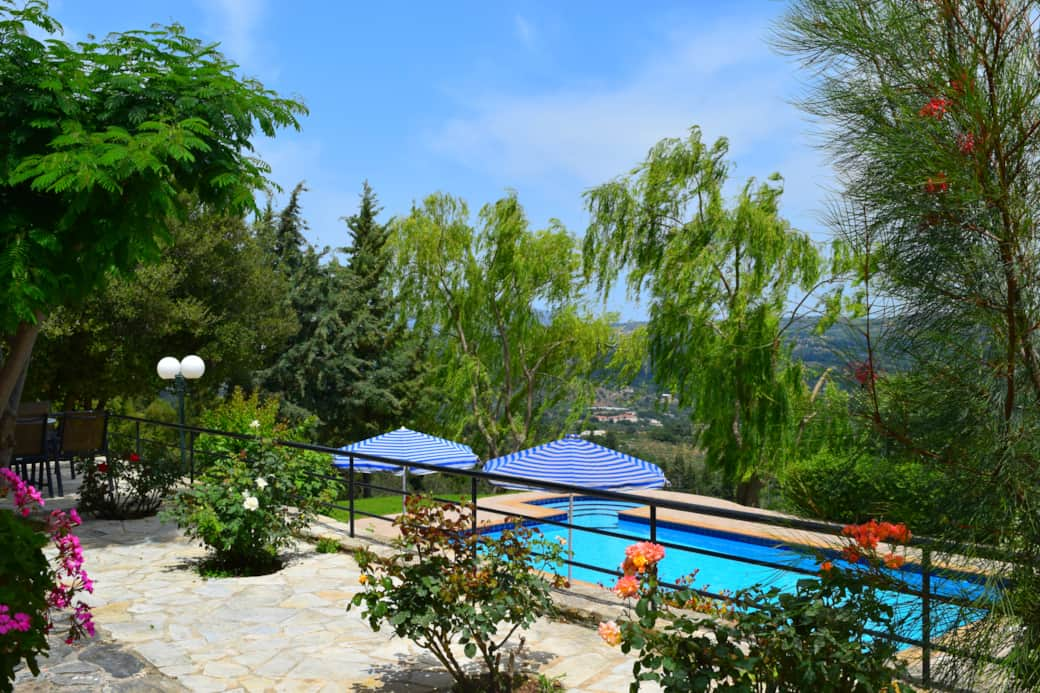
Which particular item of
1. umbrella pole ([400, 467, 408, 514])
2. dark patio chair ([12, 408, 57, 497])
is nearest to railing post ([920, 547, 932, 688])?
umbrella pole ([400, 467, 408, 514])

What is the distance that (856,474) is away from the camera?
242 cm

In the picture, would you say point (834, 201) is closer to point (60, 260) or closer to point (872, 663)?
point (872, 663)

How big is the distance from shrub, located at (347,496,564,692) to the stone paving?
1.76ft

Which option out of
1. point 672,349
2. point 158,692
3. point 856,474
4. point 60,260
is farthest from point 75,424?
point 672,349

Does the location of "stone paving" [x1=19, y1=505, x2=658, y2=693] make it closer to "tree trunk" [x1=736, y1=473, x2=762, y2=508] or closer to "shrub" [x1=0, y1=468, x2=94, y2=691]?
"shrub" [x1=0, y1=468, x2=94, y2=691]

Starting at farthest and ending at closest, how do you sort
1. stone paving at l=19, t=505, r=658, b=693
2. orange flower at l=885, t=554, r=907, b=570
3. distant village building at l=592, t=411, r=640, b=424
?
1. distant village building at l=592, t=411, r=640, b=424
2. stone paving at l=19, t=505, r=658, b=693
3. orange flower at l=885, t=554, r=907, b=570

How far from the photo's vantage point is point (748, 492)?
17328 millimetres

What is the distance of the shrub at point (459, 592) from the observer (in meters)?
3.61

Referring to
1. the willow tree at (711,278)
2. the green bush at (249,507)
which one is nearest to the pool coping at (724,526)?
the green bush at (249,507)

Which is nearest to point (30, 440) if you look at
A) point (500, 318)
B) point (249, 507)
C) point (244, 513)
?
point (244, 513)

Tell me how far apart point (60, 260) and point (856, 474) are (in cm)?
521

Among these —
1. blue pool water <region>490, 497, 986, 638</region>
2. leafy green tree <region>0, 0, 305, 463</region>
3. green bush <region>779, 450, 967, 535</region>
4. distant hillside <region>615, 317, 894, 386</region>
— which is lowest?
blue pool water <region>490, 497, 986, 638</region>

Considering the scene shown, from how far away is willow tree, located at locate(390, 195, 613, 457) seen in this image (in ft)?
74.7

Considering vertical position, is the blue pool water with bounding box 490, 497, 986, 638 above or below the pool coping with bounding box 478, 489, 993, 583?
below
